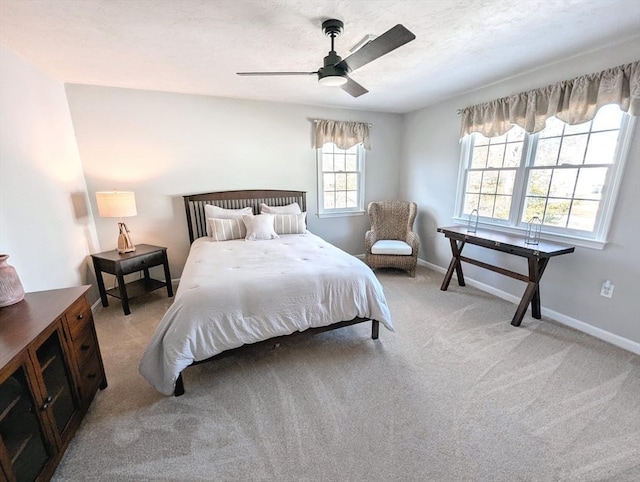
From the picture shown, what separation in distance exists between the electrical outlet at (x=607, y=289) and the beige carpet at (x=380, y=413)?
43 centimetres

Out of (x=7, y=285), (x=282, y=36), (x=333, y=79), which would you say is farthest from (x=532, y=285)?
(x=7, y=285)

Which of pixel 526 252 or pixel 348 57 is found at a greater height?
pixel 348 57

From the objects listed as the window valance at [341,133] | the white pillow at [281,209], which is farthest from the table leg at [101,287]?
the window valance at [341,133]

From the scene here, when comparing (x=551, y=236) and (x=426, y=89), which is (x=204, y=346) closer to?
(x=551, y=236)

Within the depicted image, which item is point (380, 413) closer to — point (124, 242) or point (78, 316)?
point (78, 316)

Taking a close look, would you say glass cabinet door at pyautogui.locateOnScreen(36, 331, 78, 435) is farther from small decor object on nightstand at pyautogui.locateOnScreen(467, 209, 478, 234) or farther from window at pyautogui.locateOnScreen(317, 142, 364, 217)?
small decor object on nightstand at pyautogui.locateOnScreen(467, 209, 478, 234)

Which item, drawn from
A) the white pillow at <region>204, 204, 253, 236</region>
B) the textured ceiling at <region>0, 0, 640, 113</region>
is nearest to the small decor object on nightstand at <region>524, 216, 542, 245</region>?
the textured ceiling at <region>0, 0, 640, 113</region>

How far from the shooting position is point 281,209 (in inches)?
149

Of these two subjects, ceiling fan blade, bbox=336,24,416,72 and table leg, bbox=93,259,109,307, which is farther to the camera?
table leg, bbox=93,259,109,307

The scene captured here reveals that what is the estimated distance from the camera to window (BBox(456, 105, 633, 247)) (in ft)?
7.76

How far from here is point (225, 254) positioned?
8.82 feet

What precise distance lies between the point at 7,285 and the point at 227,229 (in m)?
1.99

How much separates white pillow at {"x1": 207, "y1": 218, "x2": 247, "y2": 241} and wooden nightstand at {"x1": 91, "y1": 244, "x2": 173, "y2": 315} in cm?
63

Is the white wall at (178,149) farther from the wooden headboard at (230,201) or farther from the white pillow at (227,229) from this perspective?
the white pillow at (227,229)
